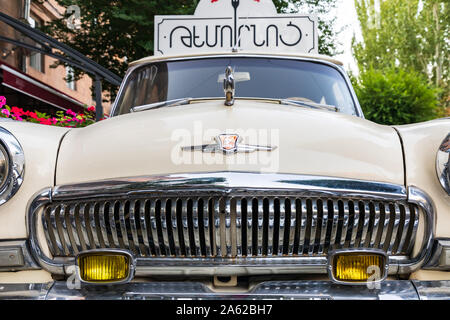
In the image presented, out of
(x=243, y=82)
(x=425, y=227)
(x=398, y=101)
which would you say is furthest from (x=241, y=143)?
(x=398, y=101)

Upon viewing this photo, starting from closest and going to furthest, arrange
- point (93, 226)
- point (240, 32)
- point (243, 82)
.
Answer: point (93, 226) → point (243, 82) → point (240, 32)

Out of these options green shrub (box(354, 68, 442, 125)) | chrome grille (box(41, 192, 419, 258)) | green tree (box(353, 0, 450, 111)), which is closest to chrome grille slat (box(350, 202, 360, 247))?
chrome grille (box(41, 192, 419, 258))

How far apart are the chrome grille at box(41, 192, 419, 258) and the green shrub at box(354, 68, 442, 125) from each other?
37.8ft

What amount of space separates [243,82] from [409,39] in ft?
85.8

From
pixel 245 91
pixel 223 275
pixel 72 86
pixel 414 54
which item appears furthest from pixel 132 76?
pixel 414 54

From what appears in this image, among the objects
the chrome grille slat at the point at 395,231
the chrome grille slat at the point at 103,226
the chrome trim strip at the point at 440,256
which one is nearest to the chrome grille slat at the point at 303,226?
the chrome grille slat at the point at 395,231

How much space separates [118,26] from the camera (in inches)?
492

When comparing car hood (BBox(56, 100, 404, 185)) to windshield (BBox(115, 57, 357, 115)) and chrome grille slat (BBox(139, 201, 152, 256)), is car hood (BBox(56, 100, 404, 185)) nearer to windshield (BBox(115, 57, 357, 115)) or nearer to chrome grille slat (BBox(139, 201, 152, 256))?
chrome grille slat (BBox(139, 201, 152, 256))

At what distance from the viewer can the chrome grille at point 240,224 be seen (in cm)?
197

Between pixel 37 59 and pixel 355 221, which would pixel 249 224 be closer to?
pixel 355 221

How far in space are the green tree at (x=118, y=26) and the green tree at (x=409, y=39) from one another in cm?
1408

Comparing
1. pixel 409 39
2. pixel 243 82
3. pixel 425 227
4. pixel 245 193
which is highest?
pixel 409 39

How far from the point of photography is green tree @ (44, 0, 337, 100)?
1141 centimetres

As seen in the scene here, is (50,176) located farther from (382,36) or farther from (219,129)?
(382,36)
